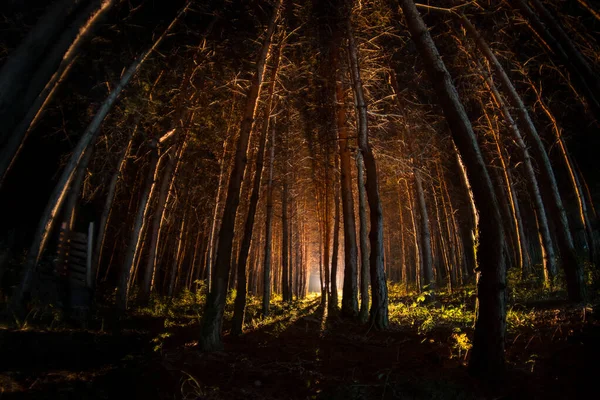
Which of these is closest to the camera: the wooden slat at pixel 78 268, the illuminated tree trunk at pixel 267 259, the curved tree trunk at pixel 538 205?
the curved tree trunk at pixel 538 205

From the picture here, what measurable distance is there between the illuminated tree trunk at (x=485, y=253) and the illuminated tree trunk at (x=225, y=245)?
436 cm

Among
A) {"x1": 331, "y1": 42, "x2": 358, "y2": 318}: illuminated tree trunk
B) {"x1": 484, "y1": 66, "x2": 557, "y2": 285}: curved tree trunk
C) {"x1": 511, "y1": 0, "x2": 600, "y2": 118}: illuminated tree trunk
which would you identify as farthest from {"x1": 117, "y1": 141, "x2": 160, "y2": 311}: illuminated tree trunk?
{"x1": 484, "y1": 66, "x2": 557, "y2": 285}: curved tree trunk

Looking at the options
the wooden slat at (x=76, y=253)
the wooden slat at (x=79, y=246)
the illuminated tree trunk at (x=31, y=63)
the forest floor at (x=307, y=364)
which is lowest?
the forest floor at (x=307, y=364)

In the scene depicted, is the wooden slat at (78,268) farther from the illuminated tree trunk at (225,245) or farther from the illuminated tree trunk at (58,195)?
the illuminated tree trunk at (225,245)

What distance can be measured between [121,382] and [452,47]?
519 inches

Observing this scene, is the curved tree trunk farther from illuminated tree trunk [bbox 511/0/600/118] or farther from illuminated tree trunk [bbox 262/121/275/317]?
illuminated tree trunk [bbox 262/121/275/317]

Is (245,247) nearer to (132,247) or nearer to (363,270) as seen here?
(363,270)

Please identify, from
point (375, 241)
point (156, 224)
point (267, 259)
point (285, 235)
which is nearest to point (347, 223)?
point (375, 241)

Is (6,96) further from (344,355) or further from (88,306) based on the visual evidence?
(88,306)

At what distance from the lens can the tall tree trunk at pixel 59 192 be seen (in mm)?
7530

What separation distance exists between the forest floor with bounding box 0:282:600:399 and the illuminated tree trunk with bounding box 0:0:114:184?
8.69 ft

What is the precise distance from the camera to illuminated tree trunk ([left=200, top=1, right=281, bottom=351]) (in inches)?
229

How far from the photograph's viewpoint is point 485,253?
4012 millimetres

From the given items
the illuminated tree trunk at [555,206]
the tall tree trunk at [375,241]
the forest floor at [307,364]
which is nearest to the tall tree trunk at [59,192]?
the forest floor at [307,364]
